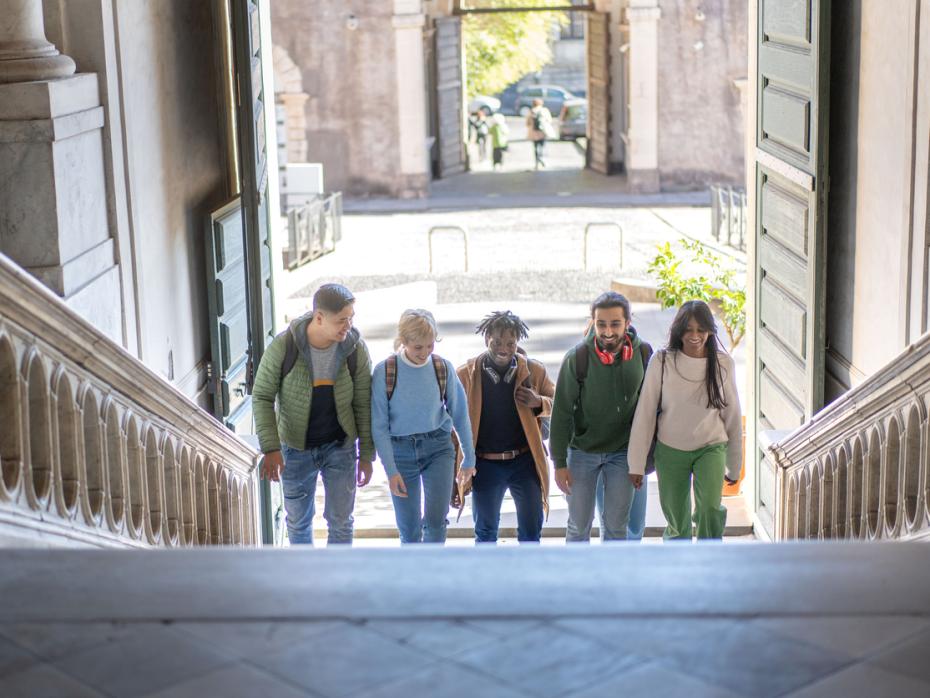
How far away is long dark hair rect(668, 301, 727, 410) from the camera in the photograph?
5.83 m

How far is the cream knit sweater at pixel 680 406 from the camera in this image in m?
5.91

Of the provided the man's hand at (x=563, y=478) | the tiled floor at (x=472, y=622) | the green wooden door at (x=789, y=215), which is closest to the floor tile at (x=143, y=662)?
the tiled floor at (x=472, y=622)

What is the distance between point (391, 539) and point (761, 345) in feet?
8.01

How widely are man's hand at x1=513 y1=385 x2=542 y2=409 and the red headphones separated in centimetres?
32

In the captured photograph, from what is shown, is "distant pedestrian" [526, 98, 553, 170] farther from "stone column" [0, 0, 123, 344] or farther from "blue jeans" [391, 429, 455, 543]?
"stone column" [0, 0, 123, 344]

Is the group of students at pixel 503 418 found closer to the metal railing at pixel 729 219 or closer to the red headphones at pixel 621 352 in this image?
the red headphones at pixel 621 352

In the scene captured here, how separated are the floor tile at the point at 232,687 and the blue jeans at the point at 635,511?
372cm

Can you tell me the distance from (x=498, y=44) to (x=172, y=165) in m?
28.2

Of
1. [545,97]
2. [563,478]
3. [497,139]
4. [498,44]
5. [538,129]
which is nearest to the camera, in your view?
[563,478]

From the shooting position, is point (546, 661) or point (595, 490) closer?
point (546, 661)

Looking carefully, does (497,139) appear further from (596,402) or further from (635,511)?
(596,402)

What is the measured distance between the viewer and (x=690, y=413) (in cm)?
593

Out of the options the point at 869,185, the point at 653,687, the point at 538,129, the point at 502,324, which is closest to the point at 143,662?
the point at 653,687

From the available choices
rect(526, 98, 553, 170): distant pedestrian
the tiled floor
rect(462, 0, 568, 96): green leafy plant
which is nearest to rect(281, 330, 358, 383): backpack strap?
the tiled floor
